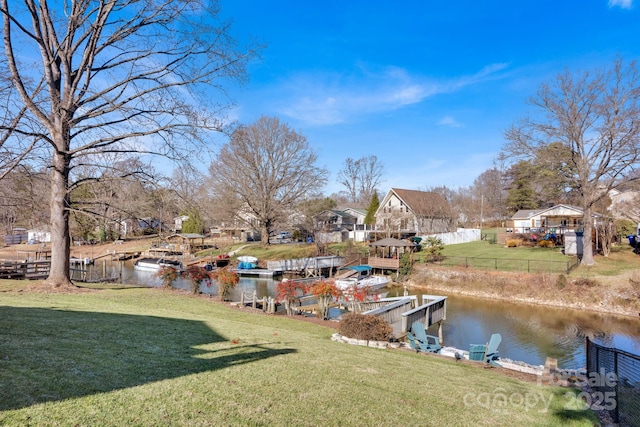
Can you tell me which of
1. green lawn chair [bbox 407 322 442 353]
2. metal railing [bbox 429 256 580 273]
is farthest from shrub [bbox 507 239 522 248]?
green lawn chair [bbox 407 322 442 353]

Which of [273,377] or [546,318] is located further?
[546,318]

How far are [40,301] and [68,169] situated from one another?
18.0 ft

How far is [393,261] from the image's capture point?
113ft

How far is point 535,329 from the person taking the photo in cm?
1930

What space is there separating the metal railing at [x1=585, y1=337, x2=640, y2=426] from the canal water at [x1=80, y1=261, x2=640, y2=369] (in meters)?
7.12

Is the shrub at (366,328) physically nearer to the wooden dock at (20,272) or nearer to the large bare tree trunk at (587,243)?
the wooden dock at (20,272)

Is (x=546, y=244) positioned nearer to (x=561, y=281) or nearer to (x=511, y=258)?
(x=511, y=258)

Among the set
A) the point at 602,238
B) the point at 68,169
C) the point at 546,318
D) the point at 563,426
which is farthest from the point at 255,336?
the point at 602,238

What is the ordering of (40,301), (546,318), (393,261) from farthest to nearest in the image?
(393,261), (546,318), (40,301)

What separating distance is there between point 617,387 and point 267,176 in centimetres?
4207

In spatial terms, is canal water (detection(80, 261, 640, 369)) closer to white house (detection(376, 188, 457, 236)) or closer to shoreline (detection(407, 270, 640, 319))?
shoreline (detection(407, 270, 640, 319))

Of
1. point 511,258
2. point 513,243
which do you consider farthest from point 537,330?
point 513,243

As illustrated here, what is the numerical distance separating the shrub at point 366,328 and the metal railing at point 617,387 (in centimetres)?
535

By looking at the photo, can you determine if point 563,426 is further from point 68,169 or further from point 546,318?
point 546,318
